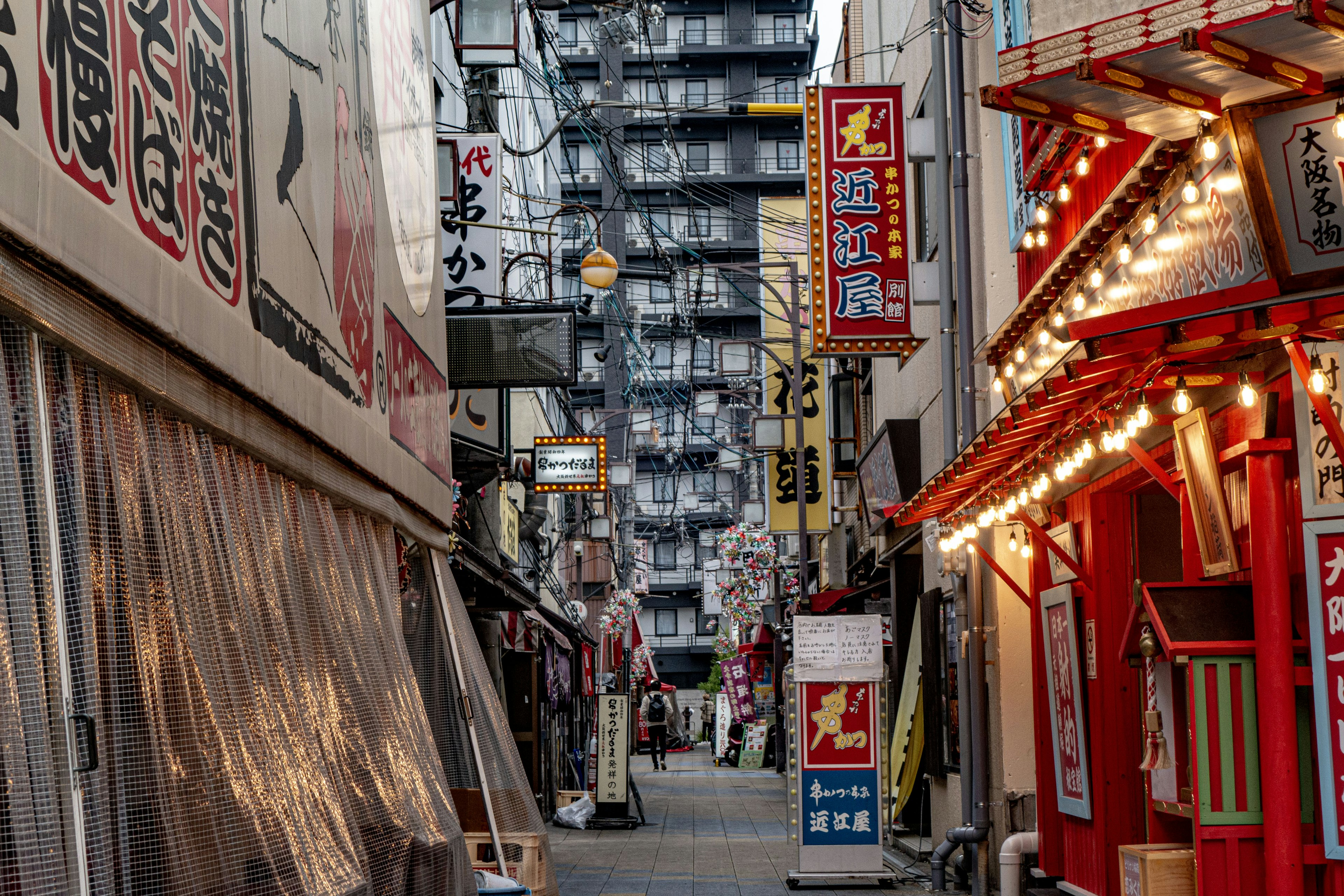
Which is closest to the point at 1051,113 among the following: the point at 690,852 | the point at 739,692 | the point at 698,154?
the point at 690,852

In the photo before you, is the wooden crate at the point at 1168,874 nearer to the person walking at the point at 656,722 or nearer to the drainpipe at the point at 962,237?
the drainpipe at the point at 962,237

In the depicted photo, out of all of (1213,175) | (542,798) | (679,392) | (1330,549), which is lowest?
(542,798)

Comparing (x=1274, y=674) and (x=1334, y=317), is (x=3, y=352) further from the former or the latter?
(x=1274, y=674)

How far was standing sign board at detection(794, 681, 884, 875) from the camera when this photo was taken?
46.4ft

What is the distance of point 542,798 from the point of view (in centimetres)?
2211

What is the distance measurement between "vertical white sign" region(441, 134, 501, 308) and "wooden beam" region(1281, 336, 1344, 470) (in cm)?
1010

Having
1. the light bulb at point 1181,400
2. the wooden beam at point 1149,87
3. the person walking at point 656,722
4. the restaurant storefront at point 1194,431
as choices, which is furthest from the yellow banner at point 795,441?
the wooden beam at point 1149,87

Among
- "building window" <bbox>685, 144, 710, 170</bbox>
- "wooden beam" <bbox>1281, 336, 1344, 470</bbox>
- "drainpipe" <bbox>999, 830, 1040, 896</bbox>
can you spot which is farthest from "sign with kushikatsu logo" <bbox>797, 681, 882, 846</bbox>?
"building window" <bbox>685, 144, 710, 170</bbox>

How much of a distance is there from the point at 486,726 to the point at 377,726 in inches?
107

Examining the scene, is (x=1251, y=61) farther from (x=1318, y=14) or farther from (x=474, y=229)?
(x=474, y=229)

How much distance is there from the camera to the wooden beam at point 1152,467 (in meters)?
7.89

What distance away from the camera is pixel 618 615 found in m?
48.0

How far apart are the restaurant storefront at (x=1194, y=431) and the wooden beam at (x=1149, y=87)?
1 cm

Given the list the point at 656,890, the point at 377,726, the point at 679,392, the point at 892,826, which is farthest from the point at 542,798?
the point at 679,392
